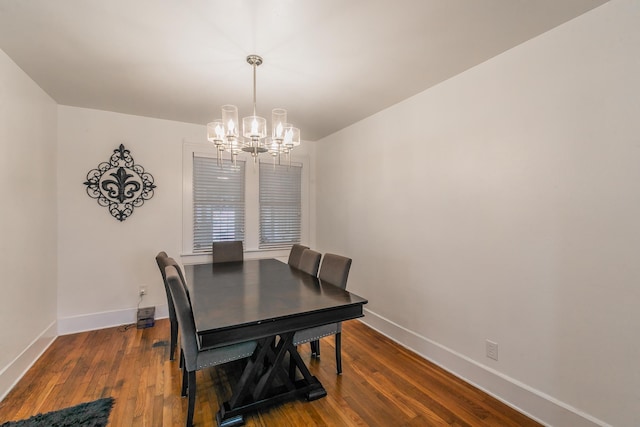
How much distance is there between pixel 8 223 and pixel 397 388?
3.30 m

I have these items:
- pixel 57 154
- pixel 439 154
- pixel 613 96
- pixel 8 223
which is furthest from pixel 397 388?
pixel 57 154

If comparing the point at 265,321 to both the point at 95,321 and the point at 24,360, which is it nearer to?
the point at 24,360

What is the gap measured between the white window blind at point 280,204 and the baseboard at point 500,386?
220 cm

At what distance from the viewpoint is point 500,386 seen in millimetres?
2035

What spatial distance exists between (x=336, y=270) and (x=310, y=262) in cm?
44

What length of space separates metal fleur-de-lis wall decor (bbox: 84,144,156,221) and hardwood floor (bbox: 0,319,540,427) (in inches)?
60.9

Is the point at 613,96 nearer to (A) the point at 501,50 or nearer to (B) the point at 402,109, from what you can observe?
(A) the point at 501,50

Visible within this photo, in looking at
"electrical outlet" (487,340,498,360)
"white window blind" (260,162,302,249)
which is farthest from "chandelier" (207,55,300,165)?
"electrical outlet" (487,340,498,360)

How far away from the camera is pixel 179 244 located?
3.68m

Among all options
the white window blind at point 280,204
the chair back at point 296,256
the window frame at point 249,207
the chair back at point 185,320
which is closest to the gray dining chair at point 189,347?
the chair back at point 185,320

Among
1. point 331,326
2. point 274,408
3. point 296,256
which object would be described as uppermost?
point 296,256

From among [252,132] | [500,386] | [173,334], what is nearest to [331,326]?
[500,386]

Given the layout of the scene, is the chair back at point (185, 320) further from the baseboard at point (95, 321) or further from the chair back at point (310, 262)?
the baseboard at point (95, 321)

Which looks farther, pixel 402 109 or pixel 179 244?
pixel 179 244
